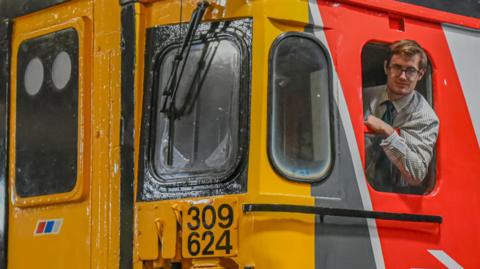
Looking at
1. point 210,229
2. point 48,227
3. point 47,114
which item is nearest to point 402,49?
point 210,229

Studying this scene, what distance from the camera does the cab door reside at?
5.74 metres

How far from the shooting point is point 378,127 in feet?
18.0

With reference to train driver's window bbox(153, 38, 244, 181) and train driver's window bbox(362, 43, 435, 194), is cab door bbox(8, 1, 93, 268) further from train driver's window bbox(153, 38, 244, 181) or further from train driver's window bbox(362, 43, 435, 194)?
train driver's window bbox(362, 43, 435, 194)

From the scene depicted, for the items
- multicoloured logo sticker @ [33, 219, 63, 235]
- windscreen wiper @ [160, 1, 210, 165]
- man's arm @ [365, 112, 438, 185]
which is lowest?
multicoloured logo sticker @ [33, 219, 63, 235]

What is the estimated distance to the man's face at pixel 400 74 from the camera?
5.63 meters

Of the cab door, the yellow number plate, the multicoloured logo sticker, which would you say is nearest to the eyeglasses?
the yellow number plate

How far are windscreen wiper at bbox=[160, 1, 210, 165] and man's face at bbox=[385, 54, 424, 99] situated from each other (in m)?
0.98

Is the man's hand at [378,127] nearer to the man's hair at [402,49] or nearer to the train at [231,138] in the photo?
the train at [231,138]

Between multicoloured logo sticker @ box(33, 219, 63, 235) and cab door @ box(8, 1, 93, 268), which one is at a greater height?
cab door @ box(8, 1, 93, 268)

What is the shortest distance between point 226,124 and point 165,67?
472 mm

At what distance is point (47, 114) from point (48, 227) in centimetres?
58

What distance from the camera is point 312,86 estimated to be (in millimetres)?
5297

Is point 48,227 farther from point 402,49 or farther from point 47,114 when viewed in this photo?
point 402,49

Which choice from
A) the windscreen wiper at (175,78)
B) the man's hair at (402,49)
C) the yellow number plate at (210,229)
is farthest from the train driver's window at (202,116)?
the man's hair at (402,49)
